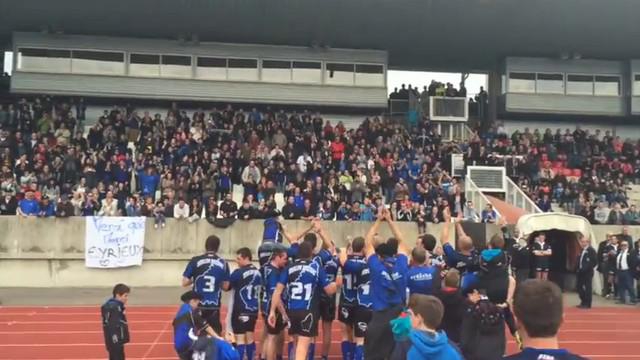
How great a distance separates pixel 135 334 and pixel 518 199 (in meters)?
16.7

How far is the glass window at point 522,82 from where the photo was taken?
114ft

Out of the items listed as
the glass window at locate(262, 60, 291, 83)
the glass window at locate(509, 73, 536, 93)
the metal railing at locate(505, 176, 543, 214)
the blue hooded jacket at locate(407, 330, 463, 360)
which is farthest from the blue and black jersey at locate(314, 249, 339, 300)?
the glass window at locate(509, 73, 536, 93)

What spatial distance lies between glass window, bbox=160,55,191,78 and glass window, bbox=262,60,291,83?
3727 millimetres

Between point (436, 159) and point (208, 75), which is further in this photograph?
point (208, 75)

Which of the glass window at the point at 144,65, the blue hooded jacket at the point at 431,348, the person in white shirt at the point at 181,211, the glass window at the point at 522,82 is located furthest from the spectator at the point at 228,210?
the glass window at the point at 522,82

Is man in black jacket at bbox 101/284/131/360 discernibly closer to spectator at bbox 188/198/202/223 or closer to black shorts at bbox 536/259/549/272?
spectator at bbox 188/198/202/223

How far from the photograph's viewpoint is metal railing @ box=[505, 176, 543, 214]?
23.7 meters

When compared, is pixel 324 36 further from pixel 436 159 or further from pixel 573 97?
pixel 573 97

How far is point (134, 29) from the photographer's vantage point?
30.6 m

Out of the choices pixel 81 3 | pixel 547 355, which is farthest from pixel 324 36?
pixel 547 355

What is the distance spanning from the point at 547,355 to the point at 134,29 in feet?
99.8

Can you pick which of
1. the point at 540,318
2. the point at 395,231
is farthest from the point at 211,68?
the point at 540,318

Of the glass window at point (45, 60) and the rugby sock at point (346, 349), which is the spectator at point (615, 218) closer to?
the rugby sock at point (346, 349)

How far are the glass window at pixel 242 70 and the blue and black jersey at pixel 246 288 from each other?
24.2m
